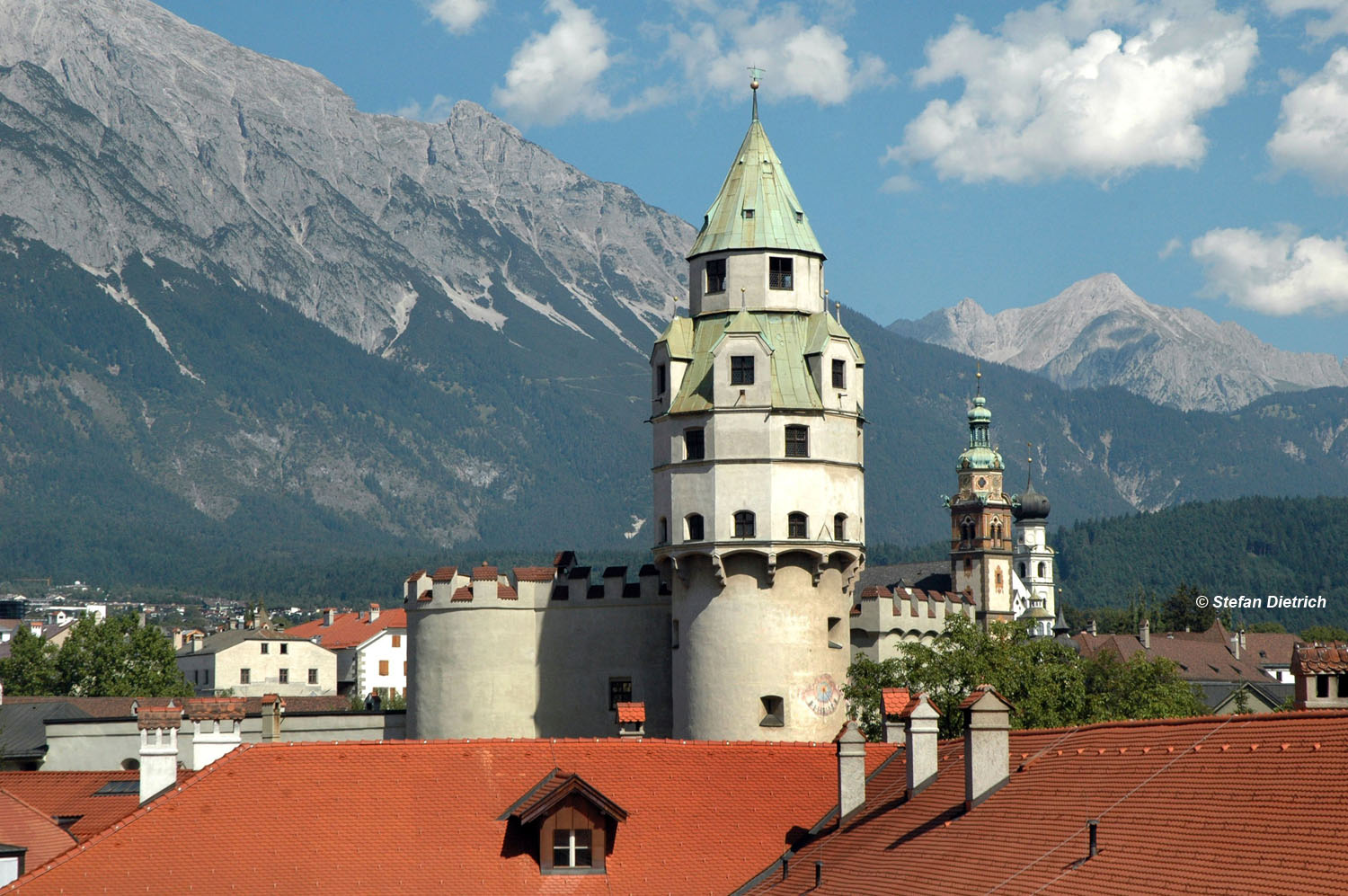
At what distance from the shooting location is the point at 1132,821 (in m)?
34.8

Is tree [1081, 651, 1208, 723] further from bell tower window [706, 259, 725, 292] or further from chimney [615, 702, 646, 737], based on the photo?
chimney [615, 702, 646, 737]

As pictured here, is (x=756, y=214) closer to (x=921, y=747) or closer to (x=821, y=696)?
(x=821, y=696)

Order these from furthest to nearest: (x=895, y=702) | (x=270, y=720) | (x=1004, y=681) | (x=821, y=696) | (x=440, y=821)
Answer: (x=1004, y=681) < (x=821, y=696) < (x=270, y=720) < (x=895, y=702) < (x=440, y=821)

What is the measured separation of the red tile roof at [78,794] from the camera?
55.3 metres

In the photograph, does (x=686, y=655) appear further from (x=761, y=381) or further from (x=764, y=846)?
(x=764, y=846)

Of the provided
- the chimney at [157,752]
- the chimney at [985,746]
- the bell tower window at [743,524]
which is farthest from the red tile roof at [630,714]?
the bell tower window at [743,524]

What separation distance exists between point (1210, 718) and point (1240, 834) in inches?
209

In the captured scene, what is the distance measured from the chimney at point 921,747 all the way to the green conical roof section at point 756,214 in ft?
107

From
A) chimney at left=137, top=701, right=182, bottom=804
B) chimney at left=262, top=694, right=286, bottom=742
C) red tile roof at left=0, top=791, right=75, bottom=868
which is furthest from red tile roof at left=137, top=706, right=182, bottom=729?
chimney at left=262, top=694, right=286, bottom=742

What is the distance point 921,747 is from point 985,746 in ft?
12.4

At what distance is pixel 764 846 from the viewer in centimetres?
4653

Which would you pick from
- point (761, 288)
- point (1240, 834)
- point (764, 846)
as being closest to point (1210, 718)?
point (1240, 834)

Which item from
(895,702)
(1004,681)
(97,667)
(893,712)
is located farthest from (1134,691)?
(97,667)

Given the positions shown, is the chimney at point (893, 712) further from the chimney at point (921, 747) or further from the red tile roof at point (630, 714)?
the red tile roof at point (630, 714)
